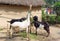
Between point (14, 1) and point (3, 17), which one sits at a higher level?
point (14, 1)

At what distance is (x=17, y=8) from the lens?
9.92 m

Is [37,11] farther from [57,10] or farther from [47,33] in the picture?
[57,10]

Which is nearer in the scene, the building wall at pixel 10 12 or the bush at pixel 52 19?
the building wall at pixel 10 12

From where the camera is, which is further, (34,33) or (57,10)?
(57,10)

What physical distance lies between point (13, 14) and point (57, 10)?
6124 millimetres

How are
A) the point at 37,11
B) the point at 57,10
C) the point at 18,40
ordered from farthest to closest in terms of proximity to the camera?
the point at 57,10, the point at 37,11, the point at 18,40

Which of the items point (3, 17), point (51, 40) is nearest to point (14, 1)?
point (3, 17)

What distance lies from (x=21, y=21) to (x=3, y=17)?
130 centimetres

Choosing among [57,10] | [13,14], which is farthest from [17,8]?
[57,10]

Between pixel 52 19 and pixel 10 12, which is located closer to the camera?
pixel 10 12

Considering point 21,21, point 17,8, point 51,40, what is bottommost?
point 51,40

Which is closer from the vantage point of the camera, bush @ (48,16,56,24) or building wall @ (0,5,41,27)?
building wall @ (0,5,41,27)

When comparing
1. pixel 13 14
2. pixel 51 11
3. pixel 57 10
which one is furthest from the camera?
pixel 51 11

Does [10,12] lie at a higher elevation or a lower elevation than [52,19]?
higher
